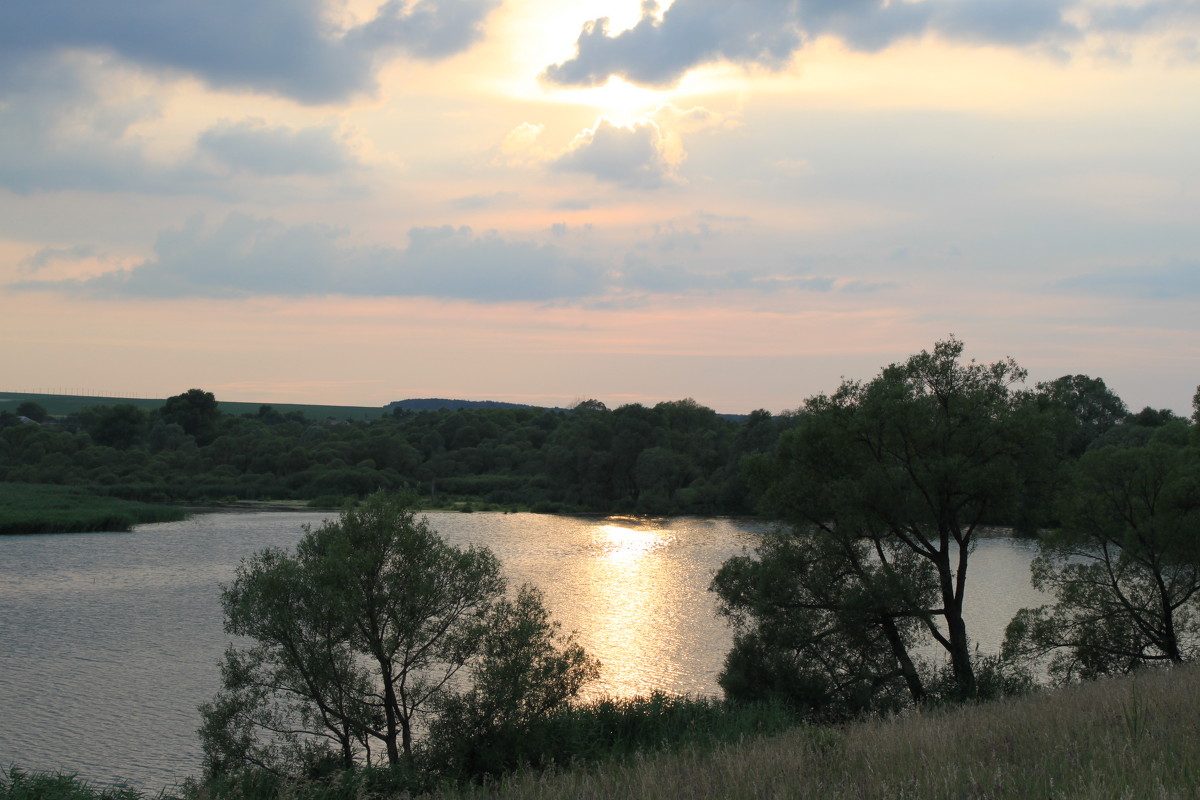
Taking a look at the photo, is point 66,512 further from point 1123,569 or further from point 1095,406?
point 1095,406

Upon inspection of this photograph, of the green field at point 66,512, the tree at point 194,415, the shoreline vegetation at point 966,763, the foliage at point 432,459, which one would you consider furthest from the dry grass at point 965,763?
the tree at point 194,415

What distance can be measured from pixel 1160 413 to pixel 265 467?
9545cm

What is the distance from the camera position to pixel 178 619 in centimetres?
3631

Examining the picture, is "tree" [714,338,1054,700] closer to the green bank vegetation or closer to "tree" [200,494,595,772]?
the green bank vegetation

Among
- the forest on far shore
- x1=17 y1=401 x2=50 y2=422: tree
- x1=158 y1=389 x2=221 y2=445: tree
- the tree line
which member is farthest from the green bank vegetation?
x1=17 y1=401 x2=50 y2=422: tree

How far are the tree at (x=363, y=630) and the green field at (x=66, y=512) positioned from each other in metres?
53.1

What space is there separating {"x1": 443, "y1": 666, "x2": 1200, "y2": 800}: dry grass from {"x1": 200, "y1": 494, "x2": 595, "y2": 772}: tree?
11148mm

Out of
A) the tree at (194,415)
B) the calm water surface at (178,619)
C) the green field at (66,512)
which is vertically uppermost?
the tree at (194,415)

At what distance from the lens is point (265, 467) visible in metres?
106

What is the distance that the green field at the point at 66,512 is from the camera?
63906mm

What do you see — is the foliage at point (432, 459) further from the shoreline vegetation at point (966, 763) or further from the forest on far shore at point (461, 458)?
the shoreline vegetation at point (966, 763)

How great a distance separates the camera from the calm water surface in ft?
76.7

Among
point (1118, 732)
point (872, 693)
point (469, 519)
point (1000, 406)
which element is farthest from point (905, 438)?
point (469, 519)

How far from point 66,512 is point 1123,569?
69.9 meters
